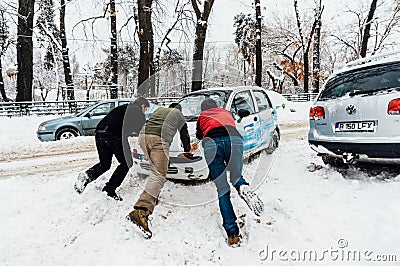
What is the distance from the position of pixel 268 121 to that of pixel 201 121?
327cm

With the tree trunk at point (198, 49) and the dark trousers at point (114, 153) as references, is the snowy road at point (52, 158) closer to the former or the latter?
the dark trousers at point (114, 153)

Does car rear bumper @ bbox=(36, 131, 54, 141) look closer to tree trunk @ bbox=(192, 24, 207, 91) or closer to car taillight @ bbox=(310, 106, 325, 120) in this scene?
tree trunk @ bbox=(192, 24, 207, 91)

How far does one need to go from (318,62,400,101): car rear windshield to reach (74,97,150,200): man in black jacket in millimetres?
3070

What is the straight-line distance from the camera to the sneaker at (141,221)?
132 inches

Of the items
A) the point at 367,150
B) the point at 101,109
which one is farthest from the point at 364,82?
the point at 101,109

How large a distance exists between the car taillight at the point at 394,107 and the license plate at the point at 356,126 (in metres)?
0.25

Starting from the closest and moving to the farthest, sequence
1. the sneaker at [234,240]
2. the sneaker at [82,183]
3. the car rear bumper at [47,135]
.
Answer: the sneaker at [234,240]
the sneaker at [82,183]
the car rear bumper at [47,135]

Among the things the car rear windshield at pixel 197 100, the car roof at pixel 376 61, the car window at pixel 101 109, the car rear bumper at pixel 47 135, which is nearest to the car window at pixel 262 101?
the car rear windshield at pixel 197 100

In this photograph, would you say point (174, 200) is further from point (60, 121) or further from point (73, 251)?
point (60, 121)

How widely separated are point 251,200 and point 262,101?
364cm

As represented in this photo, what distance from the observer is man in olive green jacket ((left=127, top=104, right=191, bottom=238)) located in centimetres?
342

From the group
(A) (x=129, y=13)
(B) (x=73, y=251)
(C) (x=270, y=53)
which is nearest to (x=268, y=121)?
(B) (x=73, y=251)

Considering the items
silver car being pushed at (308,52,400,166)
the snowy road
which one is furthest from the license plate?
the snowy road

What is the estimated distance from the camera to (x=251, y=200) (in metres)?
3.69
